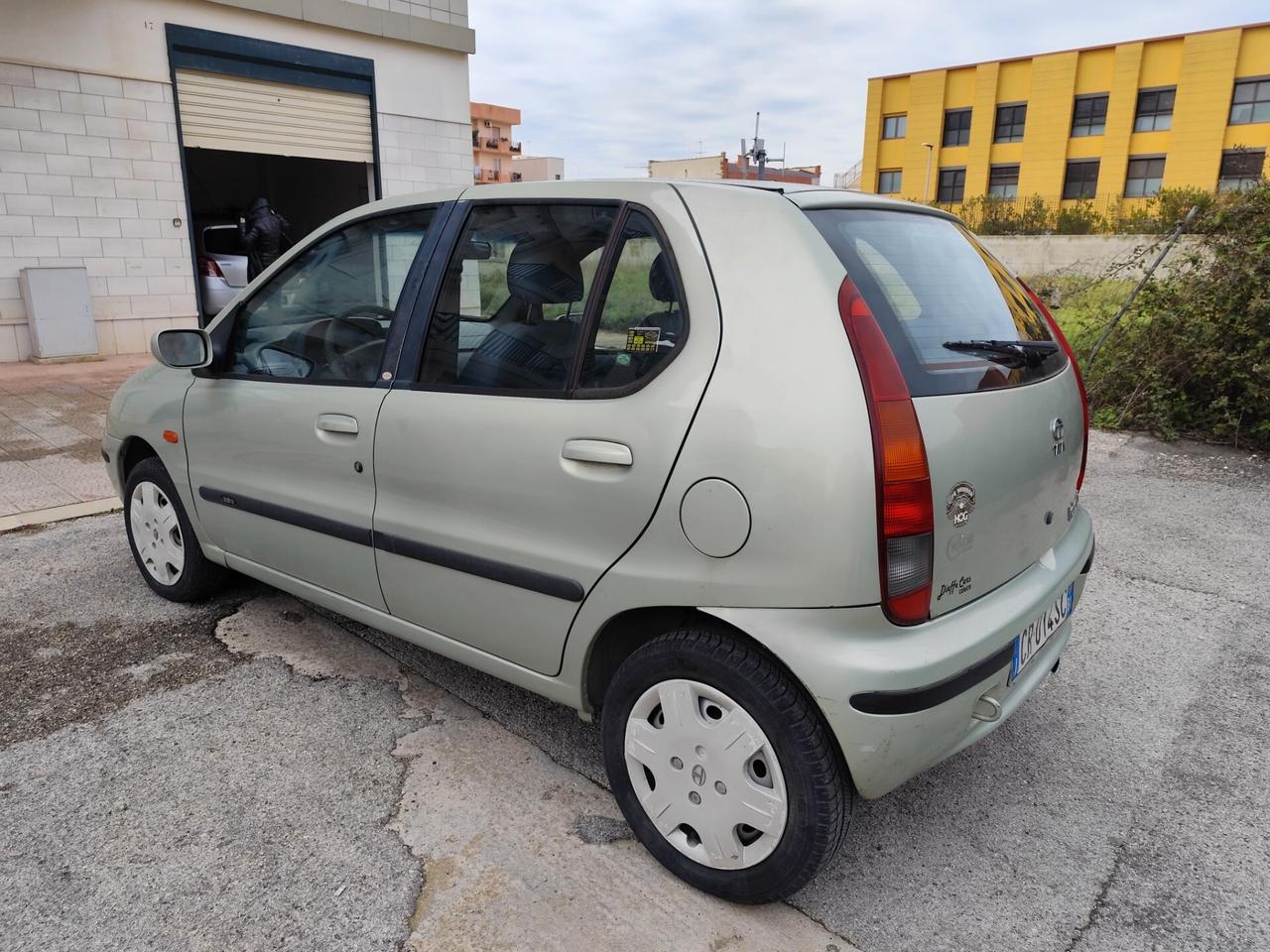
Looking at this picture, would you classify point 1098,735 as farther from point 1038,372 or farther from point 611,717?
point 611,717

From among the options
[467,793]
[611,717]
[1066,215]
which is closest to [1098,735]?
[611,717]

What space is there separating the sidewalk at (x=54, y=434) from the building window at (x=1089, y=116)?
4493cm

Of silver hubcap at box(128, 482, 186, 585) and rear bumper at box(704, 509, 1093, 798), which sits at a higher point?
rear bumper at box(704, 509, 1093, 798)

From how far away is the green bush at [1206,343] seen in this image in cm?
634

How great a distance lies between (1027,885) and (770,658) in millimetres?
956

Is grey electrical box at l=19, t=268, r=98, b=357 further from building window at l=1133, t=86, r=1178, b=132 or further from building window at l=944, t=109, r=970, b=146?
building window at l=944, t=109, r=970, b=146

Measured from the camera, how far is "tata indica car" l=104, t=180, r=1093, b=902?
188cm

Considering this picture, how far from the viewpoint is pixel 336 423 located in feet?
9.18

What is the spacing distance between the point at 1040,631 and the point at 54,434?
7.19 m

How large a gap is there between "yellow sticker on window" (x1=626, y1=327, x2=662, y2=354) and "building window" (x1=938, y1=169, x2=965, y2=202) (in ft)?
161

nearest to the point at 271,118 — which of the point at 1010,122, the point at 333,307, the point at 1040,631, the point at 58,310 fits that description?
the point at 58,310

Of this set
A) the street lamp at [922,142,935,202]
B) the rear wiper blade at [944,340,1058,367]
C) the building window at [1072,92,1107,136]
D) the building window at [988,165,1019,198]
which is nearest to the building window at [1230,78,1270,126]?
the building window at [1072,92,1107,136]

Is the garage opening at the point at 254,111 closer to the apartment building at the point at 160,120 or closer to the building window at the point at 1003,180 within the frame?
the apartment building at the point at 160,120

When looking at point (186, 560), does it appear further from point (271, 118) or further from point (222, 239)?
point (222, 239)
